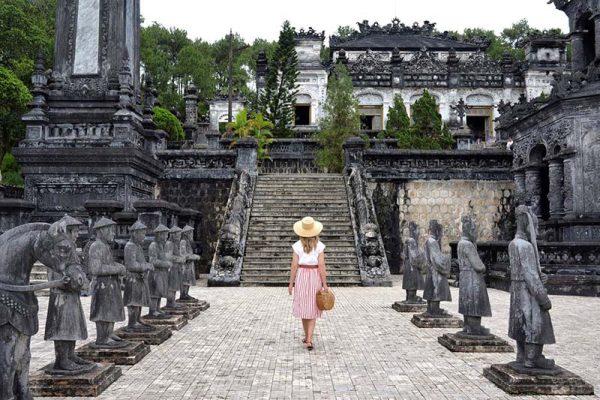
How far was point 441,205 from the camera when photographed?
19.2m

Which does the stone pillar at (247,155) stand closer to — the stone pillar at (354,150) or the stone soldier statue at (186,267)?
the stone pillar at (354,150)

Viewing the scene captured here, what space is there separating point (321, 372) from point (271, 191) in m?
13.3

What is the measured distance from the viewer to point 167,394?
516 cm

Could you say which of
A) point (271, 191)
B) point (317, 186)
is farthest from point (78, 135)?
point (317, 186)

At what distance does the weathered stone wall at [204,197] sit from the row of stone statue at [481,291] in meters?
9.80

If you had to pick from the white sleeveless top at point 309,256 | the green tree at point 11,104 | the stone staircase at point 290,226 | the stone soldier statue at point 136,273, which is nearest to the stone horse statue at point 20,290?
the stone soldier statue at point 136,273

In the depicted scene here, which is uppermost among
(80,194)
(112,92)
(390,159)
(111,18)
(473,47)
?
(473,47)

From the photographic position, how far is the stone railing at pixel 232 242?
14.7 m

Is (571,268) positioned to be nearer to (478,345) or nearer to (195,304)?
(478,345)

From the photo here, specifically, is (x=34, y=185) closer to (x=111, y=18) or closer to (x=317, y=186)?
(x=111, y=18)

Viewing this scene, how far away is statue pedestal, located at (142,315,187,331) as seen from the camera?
27.5 feet

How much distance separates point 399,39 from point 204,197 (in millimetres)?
39218

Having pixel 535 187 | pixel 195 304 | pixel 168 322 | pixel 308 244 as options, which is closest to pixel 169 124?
pixel 535 187

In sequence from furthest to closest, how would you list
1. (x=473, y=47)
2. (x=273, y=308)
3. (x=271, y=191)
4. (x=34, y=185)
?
(x=473, y=47) → (x=271, y=191) → (x=34, y=185) → (x=273, y=308)
